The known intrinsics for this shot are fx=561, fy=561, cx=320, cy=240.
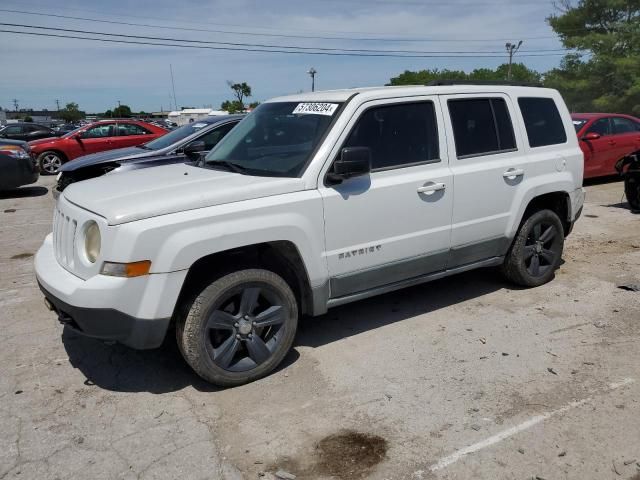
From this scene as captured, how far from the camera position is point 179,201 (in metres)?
3.45

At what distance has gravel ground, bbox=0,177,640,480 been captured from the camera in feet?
9.80

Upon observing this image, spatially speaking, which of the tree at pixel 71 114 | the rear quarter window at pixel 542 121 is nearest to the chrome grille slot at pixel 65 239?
the rear quarter window at pixel 542 121

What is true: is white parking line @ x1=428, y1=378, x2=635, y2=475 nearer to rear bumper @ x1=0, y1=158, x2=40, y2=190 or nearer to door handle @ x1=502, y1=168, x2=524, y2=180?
door handle @ x1=502, y1=168, x2=524, y2=180

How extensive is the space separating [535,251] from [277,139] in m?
2.82

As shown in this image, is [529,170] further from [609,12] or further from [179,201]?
[609,12]

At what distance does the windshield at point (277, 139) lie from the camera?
405 centimetres

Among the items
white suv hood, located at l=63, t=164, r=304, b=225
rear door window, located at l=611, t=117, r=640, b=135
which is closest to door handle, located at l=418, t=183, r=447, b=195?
white suv hood, located at l=63, t=164, r=304, b=225

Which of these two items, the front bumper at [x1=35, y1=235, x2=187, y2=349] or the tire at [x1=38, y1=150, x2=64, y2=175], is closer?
the front bumper at [x1=35, y1=235, x2=187, y2=349]

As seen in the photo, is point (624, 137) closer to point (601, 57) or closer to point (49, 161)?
point (49, 161)

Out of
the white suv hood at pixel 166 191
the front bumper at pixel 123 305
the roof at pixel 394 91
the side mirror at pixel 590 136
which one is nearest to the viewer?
the front bumper at pixel 123 305

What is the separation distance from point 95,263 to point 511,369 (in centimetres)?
287

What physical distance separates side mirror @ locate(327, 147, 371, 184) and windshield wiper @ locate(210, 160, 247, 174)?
0.71 metres

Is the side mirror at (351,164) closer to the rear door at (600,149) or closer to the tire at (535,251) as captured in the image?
the tire at (535,251)

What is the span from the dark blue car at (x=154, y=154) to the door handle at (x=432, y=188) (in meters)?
4.57
